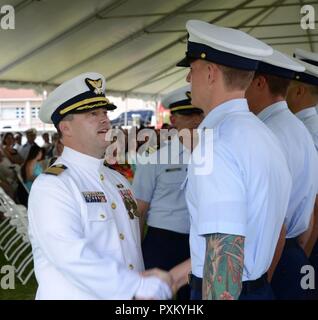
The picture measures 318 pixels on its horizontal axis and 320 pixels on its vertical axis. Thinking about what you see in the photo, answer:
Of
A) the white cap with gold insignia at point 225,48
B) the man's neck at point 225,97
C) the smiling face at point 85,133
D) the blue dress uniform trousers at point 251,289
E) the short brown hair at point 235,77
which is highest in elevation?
the white cap with gold insignia at point 225,48

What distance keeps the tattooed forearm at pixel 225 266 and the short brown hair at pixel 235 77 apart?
457 millimetres

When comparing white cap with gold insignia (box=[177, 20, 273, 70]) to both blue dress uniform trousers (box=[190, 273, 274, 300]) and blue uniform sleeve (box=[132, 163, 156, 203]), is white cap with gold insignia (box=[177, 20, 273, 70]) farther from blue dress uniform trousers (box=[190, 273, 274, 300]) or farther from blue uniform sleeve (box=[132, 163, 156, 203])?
blue uniform sleeve (box=[132, 163, 156, 203])

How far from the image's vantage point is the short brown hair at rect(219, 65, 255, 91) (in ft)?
5.25

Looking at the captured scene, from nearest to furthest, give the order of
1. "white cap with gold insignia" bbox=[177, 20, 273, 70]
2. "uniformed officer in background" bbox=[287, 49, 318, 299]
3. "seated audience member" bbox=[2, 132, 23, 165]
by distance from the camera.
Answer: "white cap with gold insignia" bbox=[177, 20, 273, 70]
"uniformed officer in background" bbox=[287, 49, 318, 299]
"seated audience member" bbox=[2, 132, 23, 165]

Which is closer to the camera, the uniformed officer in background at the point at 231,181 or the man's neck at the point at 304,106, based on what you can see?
the uniformed officer in background at the point at 231,181

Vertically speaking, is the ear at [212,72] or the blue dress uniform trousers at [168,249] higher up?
the ear at [212,72]

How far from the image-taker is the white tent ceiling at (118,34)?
7.64 meters

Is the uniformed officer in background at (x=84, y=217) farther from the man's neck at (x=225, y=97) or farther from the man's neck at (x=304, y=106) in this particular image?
the man's neck at (x=304, y=106)

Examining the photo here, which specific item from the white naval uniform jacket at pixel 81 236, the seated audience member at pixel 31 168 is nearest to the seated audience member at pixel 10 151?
the seated audience member at pixel 31 168

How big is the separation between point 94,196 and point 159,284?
386 millimetres

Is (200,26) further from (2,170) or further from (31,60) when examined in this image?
(31,60)

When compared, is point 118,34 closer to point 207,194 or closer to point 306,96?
point 306,96

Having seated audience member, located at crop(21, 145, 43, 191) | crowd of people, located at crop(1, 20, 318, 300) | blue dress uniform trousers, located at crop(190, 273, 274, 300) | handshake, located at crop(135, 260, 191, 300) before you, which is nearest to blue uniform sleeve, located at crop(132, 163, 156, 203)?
crowd of people, located at crop(1, 20, 318, 300)

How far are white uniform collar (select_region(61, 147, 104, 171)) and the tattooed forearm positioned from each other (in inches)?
25.8
